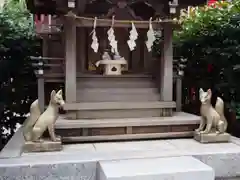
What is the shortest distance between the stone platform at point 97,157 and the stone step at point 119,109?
67 cm

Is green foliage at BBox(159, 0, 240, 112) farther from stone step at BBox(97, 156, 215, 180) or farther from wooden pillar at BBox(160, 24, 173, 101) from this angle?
stone step at BBox(97, 156, 215, 180)

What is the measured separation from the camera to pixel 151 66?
614 centimetres

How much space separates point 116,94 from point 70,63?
1.00m

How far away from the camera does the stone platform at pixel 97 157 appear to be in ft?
11.2

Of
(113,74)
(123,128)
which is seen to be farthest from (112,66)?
(123,128)

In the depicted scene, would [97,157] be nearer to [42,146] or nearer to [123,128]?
[42,146]

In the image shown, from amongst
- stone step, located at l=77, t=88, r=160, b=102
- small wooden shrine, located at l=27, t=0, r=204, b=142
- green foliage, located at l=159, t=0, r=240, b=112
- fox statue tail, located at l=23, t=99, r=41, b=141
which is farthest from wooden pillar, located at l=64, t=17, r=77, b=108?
green foliage, located at l=159, t=0, r=240, b=112

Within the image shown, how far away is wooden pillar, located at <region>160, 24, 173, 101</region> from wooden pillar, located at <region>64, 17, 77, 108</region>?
1.62 metres

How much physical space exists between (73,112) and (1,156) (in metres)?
1.55

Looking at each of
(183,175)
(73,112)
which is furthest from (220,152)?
(73,112)

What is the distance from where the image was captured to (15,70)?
6332 millimetres

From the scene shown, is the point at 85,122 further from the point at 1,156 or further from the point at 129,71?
the point at 129,71

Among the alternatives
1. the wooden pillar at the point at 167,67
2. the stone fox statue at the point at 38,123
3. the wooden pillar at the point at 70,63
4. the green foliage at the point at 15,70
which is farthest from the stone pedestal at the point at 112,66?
the green foliage at the point at 15,70

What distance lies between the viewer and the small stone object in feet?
13.0
